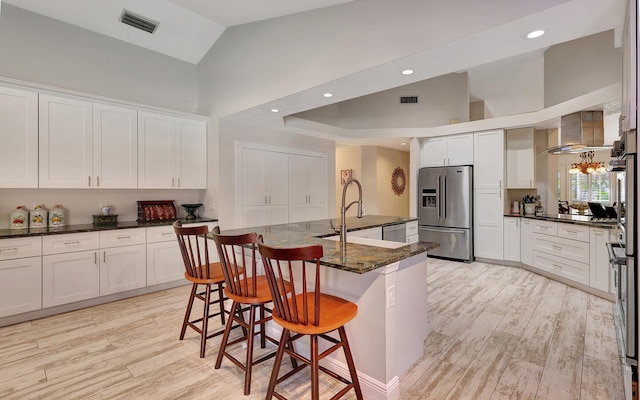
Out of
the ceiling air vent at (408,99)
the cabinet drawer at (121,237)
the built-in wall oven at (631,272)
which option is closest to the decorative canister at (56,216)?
the cabinet drawer at (121,237)

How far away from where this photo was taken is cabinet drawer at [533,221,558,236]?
435 cm

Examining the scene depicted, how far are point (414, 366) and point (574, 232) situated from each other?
10.9 feet

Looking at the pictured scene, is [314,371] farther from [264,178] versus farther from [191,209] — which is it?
[264,178]

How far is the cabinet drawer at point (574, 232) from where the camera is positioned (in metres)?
3.86

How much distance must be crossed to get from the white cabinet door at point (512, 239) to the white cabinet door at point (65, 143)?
6.15 m

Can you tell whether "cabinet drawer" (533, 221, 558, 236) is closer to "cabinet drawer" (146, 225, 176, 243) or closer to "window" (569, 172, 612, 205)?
"cabinet drawer" (146, 225, 176, 243)

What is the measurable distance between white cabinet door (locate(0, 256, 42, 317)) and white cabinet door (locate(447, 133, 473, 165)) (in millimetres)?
6104

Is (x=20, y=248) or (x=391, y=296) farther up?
(x=20, y=248)

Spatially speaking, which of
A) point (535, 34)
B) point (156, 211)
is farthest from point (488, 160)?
point (156, 211)

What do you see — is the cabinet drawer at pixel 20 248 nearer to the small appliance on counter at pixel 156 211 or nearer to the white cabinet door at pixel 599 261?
the small appliance on counter at pixel 156 211

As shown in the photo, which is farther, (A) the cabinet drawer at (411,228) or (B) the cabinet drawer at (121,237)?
(A) the cabinet drawer at (411,228)

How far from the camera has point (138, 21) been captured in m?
3.91

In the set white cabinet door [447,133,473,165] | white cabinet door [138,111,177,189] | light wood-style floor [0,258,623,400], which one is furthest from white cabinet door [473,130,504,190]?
white cabinet door [138,111,177,189]

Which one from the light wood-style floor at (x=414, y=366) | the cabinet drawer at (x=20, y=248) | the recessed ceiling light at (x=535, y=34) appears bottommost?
the light wood-style floor at (x=414, y=366)
